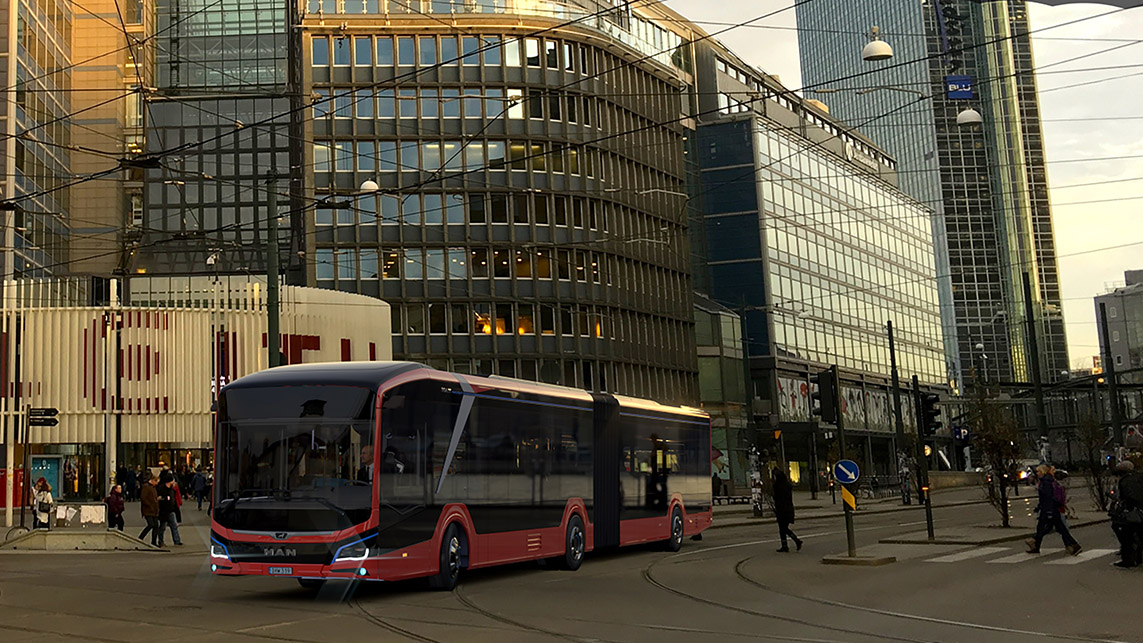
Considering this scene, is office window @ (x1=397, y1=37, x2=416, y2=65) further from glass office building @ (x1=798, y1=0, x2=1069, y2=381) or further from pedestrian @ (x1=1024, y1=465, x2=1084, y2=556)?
glass office building @ (x1=798, y1=0, x2=1069, y2=381)

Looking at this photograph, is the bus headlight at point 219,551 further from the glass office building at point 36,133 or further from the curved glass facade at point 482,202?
the curved glass facade at point 482,202

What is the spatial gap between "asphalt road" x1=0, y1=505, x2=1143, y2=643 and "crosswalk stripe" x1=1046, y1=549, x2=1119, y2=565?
0.04 meters

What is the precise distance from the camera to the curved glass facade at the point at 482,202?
206 ft

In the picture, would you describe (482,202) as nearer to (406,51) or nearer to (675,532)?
(406,51)

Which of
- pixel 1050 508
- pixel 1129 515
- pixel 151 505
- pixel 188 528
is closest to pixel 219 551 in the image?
pixel 151 505

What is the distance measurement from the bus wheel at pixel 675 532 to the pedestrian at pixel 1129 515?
900 cm

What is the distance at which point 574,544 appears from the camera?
70.2ft

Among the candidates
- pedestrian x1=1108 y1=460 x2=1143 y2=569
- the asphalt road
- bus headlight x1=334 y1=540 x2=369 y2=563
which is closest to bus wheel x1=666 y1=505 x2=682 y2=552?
the asphalt road

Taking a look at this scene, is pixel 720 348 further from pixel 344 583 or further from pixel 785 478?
pixel 344 583

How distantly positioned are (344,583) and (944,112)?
15972 cm

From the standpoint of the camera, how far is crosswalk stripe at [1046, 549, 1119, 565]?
2035 centimetres

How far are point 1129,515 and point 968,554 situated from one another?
14.3 feet

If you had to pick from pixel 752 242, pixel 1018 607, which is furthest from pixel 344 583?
pixel 752 242

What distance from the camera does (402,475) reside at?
16375 millimetres
